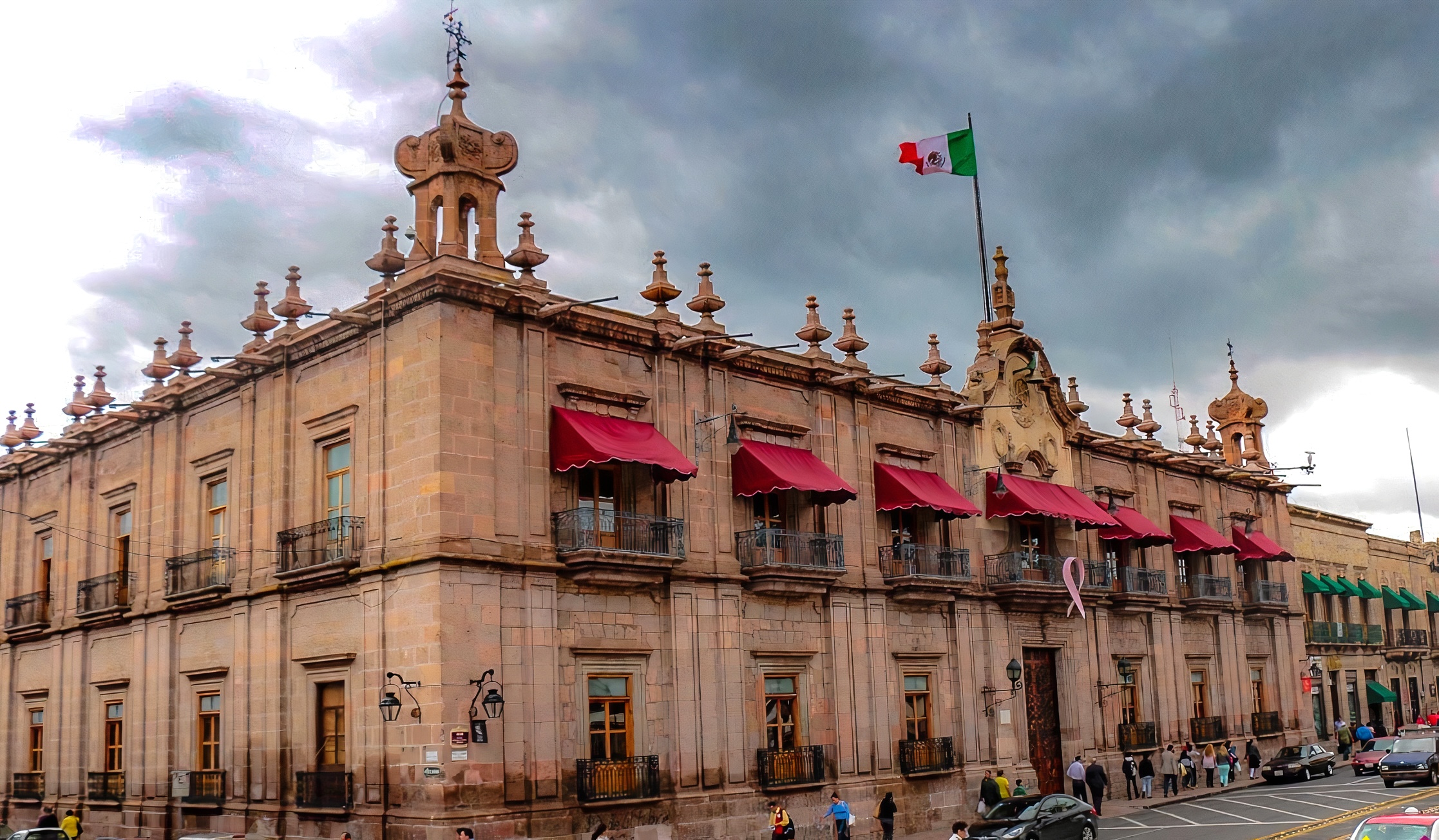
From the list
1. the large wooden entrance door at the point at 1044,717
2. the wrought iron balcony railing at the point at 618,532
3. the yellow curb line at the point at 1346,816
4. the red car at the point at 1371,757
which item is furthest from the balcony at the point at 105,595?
the red car at the point at 1371,757

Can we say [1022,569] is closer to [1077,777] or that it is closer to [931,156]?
[1077,777]

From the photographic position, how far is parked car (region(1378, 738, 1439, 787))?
113 ft

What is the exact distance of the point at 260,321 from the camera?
27.2 m

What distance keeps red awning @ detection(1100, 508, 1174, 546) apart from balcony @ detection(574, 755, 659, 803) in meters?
17.6

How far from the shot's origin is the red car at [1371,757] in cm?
3947

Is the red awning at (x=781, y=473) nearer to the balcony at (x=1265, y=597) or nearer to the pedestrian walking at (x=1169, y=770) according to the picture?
the pedestrian walking at (x=1169, y=770)

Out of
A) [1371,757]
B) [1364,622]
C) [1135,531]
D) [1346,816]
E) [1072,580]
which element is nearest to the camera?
[1346,816]

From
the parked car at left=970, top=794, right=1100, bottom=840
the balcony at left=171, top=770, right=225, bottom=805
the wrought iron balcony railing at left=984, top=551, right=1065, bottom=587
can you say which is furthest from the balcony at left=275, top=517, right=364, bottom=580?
the wrought iron balcony railing at left=984, top=551, right=1065, bottom=587

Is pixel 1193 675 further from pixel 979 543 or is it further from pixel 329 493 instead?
pixel 329 493

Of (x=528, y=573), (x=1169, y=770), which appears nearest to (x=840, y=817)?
(x=528, y=573)

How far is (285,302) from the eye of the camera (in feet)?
85.6

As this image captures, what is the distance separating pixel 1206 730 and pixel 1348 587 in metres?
17.0

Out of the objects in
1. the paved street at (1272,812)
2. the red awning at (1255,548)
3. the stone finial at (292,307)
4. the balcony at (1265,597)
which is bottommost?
the paved street at (1272,812)

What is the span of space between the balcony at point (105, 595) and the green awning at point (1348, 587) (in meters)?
44.4
